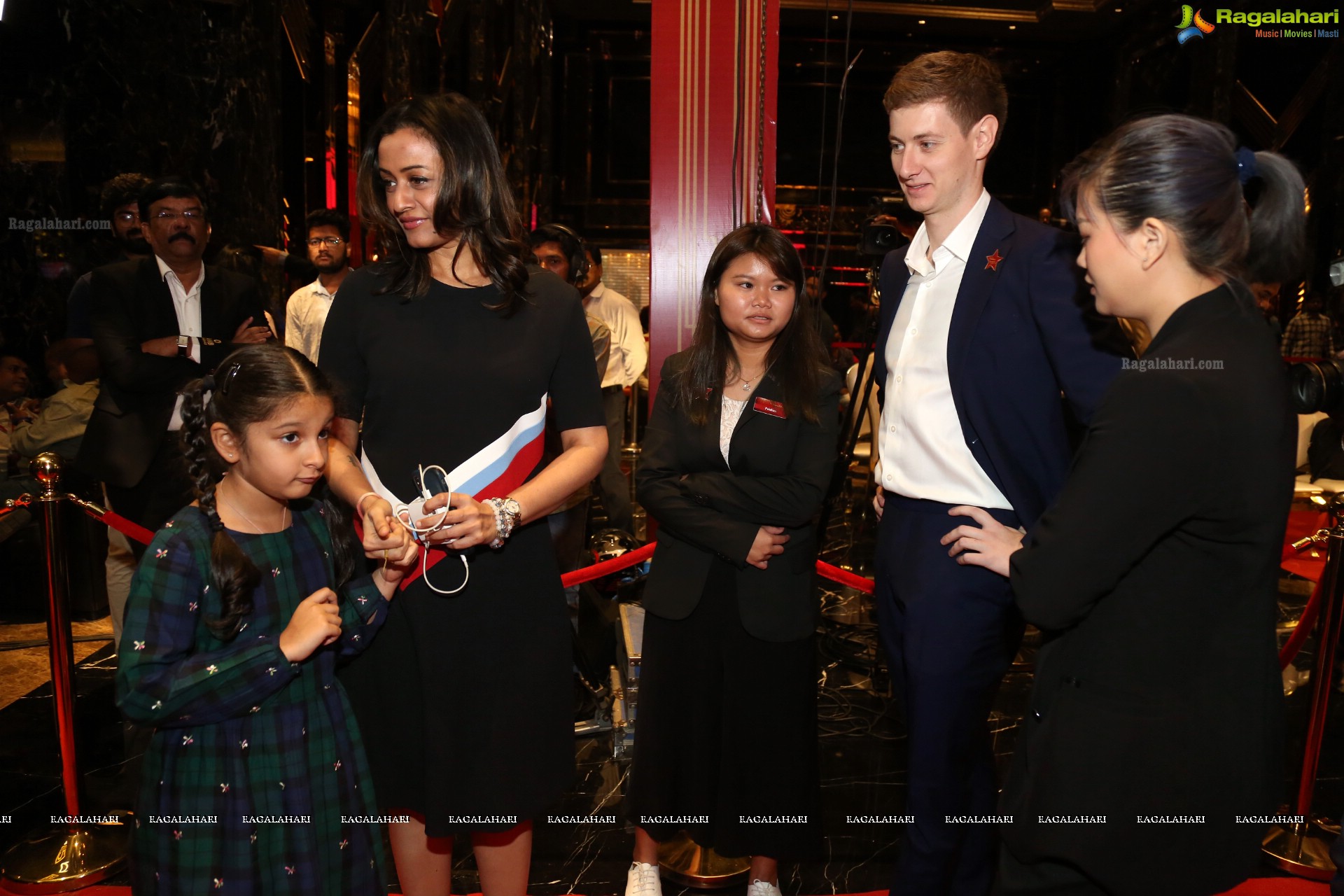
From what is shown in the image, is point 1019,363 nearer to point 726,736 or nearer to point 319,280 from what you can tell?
point 726,736

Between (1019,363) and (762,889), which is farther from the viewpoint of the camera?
(762,889)

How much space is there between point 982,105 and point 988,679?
3.73 feet

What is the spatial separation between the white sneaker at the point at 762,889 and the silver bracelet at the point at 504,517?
1.17 meters

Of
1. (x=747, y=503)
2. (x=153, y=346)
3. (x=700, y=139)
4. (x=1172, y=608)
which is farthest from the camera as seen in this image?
(x=153, y=346)

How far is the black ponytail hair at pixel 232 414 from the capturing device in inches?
61.7

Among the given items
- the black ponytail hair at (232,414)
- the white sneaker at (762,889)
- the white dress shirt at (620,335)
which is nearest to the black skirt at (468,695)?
the black ponytail hair at (232,414)

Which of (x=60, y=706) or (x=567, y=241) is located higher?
(x=567, y=241)

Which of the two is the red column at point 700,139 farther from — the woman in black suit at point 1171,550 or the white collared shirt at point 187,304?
the woman in black suit at point 1171,550

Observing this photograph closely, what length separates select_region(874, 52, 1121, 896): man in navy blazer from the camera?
5.88ft

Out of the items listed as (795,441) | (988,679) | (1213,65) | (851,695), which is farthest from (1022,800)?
(1213,65)

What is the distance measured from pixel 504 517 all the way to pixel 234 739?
0.57m

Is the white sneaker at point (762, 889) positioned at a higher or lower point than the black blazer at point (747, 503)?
lower

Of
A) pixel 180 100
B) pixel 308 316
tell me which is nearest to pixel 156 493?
pixel 308 316

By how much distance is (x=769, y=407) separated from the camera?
7.48ft
